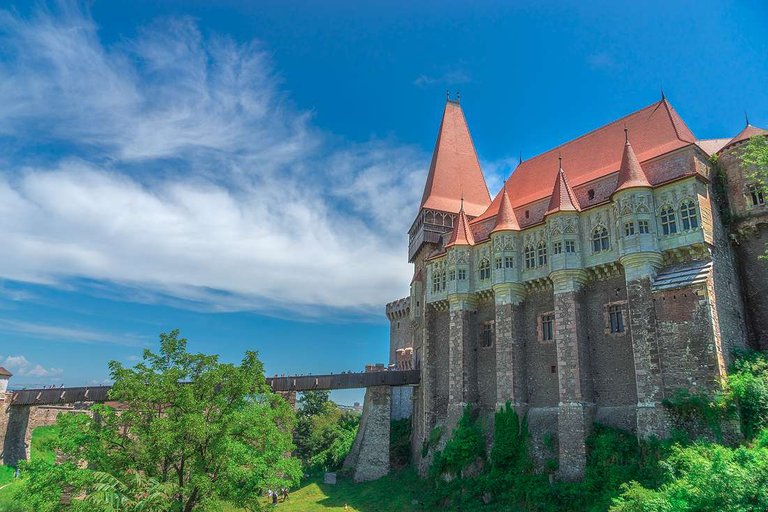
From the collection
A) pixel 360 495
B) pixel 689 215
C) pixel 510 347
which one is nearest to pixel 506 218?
pixel 510 347

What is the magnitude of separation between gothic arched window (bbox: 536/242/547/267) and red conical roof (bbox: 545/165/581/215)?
1.91m

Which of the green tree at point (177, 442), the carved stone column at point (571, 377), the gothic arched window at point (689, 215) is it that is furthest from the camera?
the carved stone column at point (571, 377)

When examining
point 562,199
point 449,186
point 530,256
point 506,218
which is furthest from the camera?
point 449,186

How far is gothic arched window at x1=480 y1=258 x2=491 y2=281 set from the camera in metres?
30.0

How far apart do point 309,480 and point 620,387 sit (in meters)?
23.0

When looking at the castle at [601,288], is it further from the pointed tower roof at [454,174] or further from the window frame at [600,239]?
the pointed tower roof at [454,174]

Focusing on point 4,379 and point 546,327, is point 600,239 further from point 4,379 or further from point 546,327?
point 4,379

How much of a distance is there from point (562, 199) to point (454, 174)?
1587 centimetres

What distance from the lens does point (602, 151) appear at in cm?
2823

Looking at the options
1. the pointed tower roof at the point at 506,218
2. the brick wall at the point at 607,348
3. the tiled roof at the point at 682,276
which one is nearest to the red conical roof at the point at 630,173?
the tiled roof at the point at 682,276

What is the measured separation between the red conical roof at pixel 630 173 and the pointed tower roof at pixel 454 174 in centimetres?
1537

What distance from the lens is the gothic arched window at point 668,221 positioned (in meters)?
21.9

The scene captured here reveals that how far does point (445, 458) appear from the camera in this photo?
2689 centimetres

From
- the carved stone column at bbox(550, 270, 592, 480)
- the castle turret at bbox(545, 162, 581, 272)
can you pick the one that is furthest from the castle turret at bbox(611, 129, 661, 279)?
the carved stone column at bbox(550, 270, 592, 480)
